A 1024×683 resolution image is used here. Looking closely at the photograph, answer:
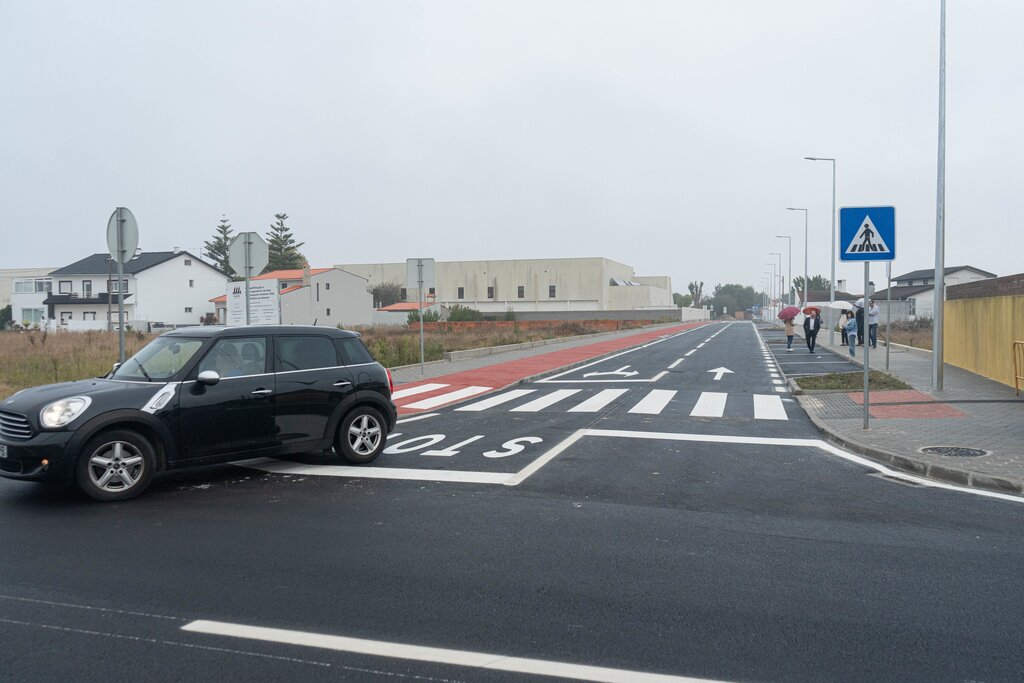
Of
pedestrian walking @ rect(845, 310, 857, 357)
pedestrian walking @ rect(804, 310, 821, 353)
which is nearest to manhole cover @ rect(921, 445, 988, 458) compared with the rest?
pedestrian walking @ rect(845, 310, 857, 357)

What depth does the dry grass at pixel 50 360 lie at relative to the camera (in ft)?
52.3

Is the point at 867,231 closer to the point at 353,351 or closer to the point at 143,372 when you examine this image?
the point at 353,351

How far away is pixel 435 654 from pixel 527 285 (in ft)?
328

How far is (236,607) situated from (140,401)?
10.5ft

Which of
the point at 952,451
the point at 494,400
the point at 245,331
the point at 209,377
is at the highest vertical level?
the point at 245,331

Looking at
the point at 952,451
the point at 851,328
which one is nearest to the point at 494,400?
the point at 952,451

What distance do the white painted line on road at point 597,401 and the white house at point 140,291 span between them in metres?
58.8

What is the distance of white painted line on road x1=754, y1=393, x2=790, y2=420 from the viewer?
12861 mm

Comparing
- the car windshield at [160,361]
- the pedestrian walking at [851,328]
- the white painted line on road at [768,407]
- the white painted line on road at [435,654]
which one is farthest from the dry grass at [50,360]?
the pedestrian walking at [851,328]

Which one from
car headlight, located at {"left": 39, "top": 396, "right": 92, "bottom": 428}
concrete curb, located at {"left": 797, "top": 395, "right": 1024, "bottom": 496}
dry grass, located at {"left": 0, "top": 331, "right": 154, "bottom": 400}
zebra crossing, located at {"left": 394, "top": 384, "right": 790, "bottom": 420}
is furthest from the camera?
dry grass, located at {"left": 0, "top": 331, "right": 154, "bottom": 400}

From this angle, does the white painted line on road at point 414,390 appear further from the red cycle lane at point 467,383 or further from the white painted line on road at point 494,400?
the white painted line on road at point 494,400

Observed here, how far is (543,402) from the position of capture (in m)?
14.8

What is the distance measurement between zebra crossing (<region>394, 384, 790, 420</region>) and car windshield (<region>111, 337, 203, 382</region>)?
6.32m

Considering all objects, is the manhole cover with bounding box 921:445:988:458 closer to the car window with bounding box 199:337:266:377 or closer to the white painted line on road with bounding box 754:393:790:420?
the white painted line on road with bounding box 754:393:790:420
